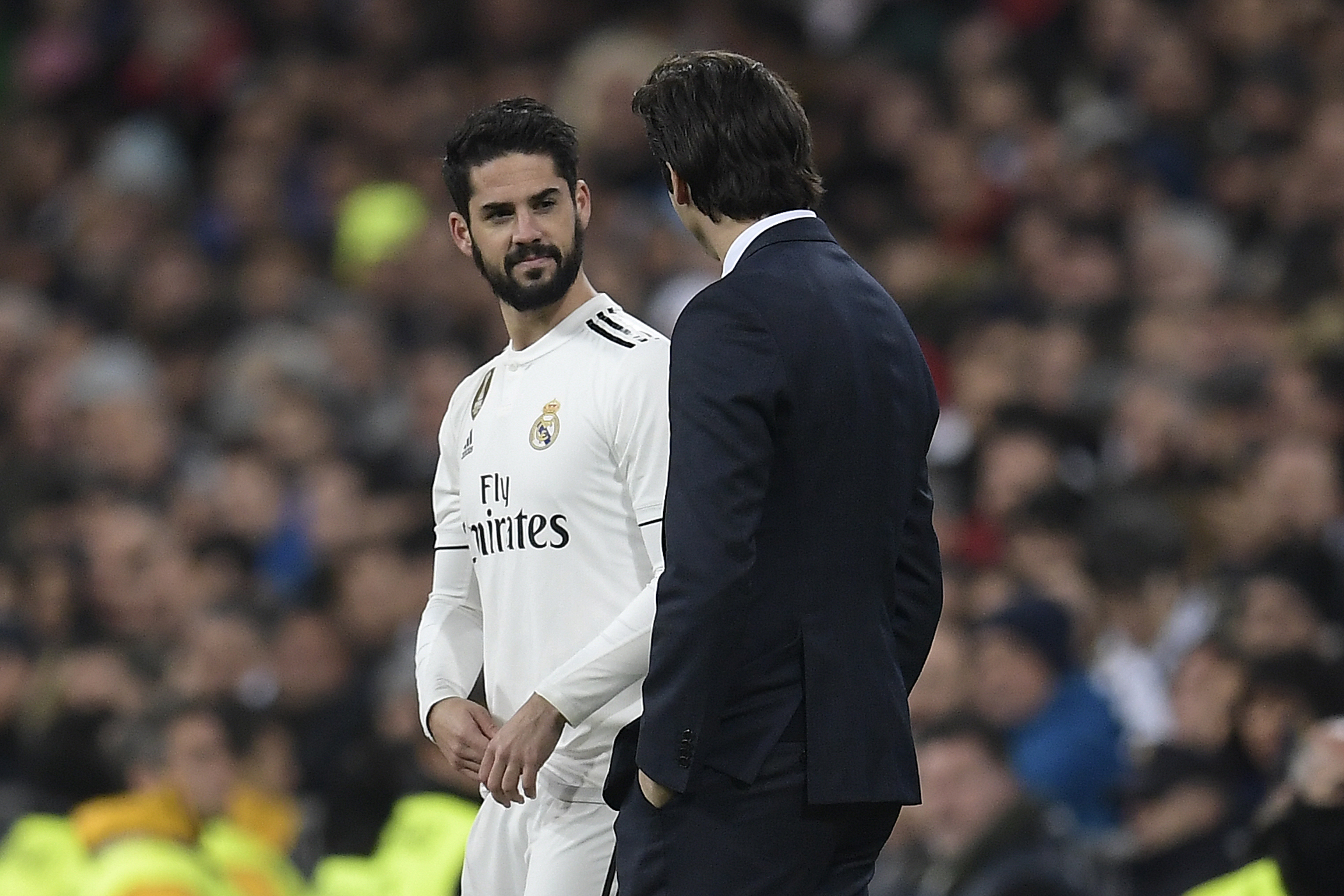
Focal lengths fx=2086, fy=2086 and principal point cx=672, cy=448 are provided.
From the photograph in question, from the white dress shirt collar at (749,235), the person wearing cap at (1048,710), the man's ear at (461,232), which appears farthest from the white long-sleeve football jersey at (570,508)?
the person wearing cap at (1048,710)

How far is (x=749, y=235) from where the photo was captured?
3.19 m

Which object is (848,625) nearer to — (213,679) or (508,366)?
(508,366)

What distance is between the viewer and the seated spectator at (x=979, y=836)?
526cm

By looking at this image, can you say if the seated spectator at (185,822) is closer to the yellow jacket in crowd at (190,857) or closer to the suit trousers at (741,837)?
the yellow jacket in crowd at (190,857)

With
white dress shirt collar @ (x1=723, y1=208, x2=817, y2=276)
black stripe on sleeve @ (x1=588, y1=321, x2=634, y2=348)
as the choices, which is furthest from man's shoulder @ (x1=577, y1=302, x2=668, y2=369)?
white dress shirt collar @ (x1=723, y1=208, x2=817, y2=276)

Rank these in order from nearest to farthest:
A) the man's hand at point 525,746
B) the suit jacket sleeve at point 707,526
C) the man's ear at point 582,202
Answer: the suit jacket sleeve at point 707,526, the man's hand at point 525,746, the man's ear at point 582,202

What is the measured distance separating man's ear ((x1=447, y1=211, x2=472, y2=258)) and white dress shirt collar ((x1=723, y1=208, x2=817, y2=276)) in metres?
0.69

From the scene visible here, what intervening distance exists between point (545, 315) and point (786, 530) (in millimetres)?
817

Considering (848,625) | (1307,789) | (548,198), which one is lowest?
(1307,789)

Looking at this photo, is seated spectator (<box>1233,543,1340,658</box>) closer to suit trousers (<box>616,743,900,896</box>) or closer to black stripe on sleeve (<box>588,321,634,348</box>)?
black stripe on sleeve (<box>588,321,634,348</box>)

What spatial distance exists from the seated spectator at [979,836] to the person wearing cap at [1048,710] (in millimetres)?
273

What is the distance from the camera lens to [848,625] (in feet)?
10.2

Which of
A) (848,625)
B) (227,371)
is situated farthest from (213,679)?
(848,625)

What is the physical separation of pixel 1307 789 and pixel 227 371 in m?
6.68
